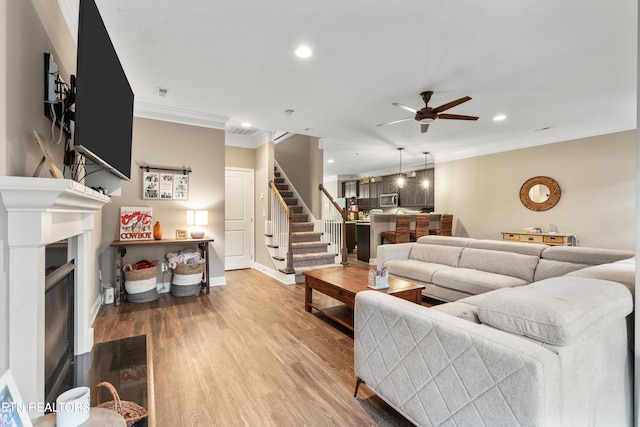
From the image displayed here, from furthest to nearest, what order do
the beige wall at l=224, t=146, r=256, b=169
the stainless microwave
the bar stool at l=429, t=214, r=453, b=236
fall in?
the stainless microwave < the bar stool at l=429, t=214, r=453, b=236 < the beige wall at l=224, t=146, r=256, b=169

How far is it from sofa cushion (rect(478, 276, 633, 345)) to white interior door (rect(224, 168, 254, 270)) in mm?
5300

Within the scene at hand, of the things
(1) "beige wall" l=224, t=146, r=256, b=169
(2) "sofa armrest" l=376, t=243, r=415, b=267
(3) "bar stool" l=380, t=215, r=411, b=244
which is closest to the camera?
(2) "sofa armrest" l=376, t=243, r=415, b=267

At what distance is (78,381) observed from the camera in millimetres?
1955

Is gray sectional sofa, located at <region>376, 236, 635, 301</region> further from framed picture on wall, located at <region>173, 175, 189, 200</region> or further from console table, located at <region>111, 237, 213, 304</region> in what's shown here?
framed picture on wall, located at <region>173, 175, 189, 200</region>

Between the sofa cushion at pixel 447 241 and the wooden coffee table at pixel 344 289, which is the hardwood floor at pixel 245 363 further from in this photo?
the sofa cushion at pixel 447 241

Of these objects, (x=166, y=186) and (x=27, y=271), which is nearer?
(x=27, y=271)

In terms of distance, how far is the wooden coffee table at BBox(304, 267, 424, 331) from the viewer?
2840mm

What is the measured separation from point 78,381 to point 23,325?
100cm

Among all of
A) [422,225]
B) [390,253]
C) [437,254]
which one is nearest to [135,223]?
[390,253]

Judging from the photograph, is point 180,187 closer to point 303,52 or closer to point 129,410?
point 303,52

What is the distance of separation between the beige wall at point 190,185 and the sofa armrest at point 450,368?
346 centimetres

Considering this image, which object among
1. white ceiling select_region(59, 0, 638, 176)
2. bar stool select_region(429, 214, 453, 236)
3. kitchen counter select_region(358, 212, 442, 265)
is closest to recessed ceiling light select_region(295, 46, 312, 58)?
white ceiling select_region(59, 0, 638, 176)

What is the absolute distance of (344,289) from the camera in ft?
9.43

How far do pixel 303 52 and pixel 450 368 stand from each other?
269 centimetres
